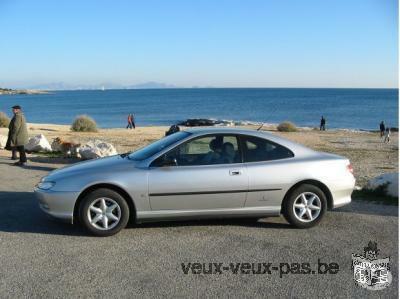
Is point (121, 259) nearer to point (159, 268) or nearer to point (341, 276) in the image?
point (159, 268)

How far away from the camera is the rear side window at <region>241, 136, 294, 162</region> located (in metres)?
6.50

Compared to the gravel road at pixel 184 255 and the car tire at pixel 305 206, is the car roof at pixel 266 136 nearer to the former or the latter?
the car tire at pixel 305 206

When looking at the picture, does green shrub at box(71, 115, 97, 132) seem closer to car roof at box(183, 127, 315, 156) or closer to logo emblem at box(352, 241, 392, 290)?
car roof at box(183, 127, 315, 156)

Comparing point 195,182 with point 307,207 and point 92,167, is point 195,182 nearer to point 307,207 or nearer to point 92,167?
point 92,167

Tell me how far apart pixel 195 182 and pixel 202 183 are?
0.09 m

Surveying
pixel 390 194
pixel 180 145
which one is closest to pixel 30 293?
pixel 180 145

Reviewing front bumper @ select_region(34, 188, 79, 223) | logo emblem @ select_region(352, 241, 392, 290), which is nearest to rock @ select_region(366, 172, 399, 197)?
logo emblem @ select_region(352, 241, 392, 290)

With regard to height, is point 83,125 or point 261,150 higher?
point 261,150

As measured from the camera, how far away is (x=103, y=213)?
604 centimetres

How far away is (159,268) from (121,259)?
49 cm

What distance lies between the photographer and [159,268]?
4.96 meters

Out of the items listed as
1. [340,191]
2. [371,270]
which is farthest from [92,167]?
[371,270]

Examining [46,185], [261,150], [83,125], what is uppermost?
[261,150]

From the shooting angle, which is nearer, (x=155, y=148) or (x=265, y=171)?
(x=265, y=171)
